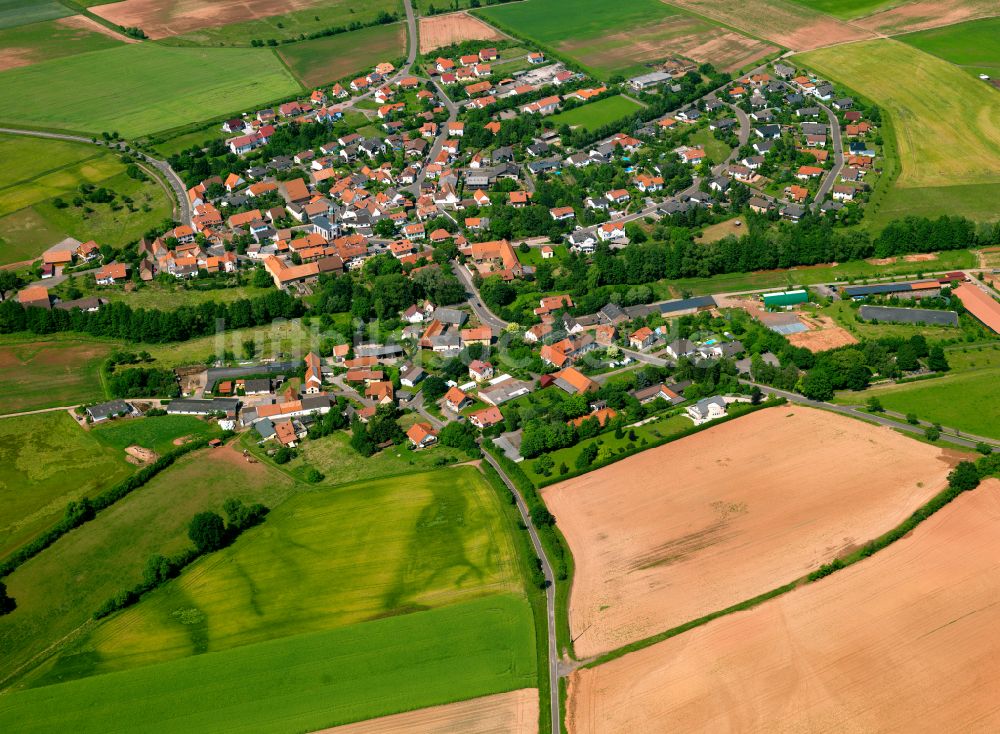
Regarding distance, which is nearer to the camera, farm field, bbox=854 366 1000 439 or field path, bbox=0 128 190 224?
farm field, bbox=854 366 1000 439

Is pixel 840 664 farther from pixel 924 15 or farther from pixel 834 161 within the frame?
pixel 924 15

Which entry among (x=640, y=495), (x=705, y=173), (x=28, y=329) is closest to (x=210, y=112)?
(x=28, y=329)

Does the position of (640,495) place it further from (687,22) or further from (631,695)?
(687,22)

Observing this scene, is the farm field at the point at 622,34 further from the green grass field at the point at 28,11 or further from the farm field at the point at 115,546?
the farm field at the point at 115,546

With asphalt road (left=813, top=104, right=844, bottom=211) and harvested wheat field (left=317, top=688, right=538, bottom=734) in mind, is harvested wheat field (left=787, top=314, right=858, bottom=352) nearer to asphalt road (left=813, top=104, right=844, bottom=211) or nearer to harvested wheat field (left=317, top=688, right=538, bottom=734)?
asphalt road (left=813, top=104, right=844, bottom=211)

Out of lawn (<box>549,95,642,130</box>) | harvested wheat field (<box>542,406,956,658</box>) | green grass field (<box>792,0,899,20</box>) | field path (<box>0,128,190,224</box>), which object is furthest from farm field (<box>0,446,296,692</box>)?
green grass field (<box>792,0,899,20</box>)

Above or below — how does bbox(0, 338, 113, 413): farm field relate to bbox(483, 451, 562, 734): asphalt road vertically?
above

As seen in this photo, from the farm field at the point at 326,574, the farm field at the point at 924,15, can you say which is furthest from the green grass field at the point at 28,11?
the farm field at the point at 924,15
